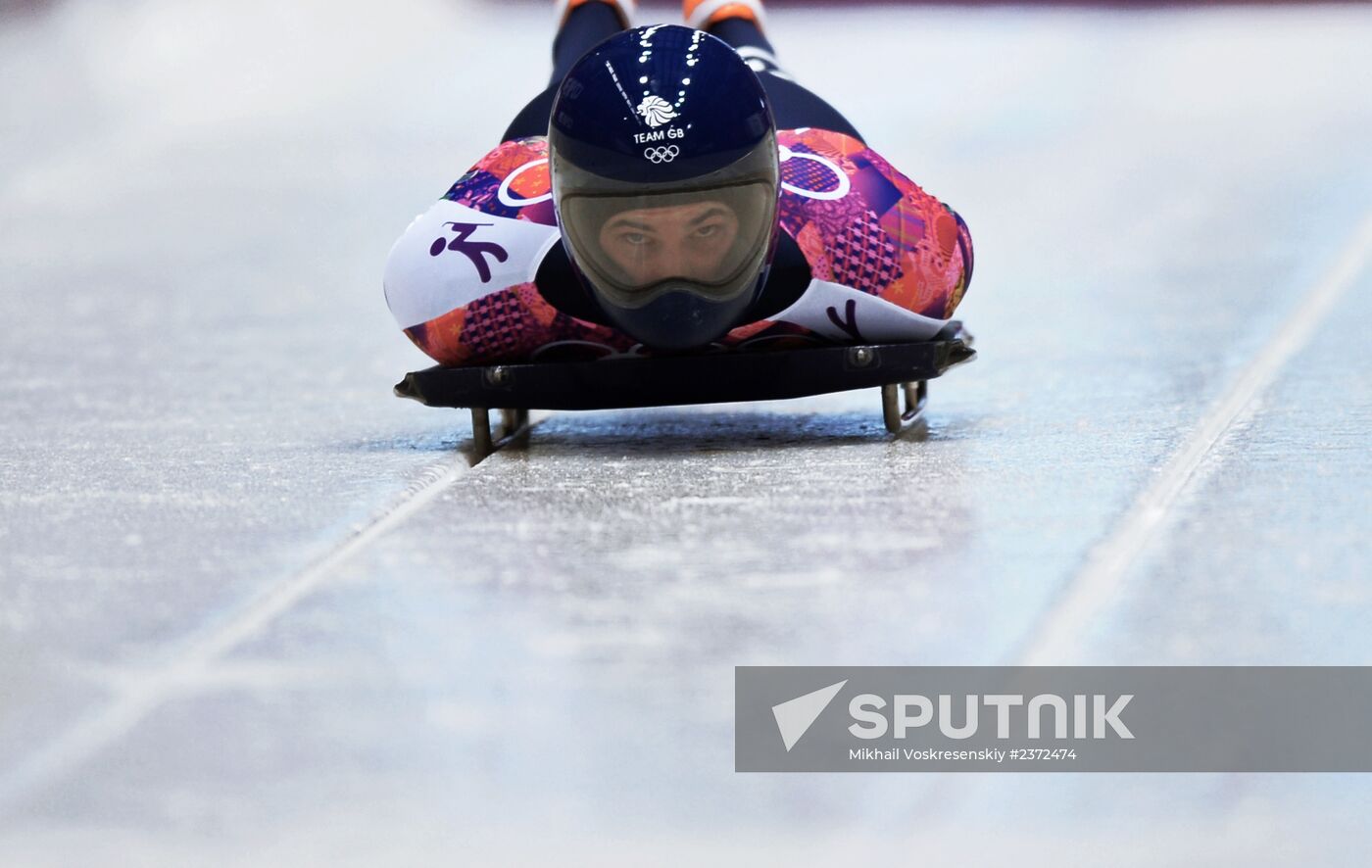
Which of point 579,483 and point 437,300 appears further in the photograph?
point 437,300

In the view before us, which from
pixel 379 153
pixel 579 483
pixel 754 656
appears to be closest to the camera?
pixel 754 656

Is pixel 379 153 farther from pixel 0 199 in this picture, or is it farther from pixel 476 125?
pixel 0 199

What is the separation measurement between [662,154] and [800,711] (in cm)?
138

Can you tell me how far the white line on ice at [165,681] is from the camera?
1646mm

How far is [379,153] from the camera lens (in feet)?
30.8

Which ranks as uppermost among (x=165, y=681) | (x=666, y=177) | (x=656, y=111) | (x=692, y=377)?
(x=656, y=111)

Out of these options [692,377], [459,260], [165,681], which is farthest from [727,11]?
[165,681]

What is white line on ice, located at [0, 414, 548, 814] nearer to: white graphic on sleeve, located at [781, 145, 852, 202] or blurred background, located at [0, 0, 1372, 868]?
blurred background, located at [0, 0, 1372, 868]

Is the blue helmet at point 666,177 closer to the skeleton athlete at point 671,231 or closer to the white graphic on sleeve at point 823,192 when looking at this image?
the skeleton athlete at point 671,231

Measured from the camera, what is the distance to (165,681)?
73.4 inches

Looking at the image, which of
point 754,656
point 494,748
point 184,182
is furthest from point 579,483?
Result: point 184,182

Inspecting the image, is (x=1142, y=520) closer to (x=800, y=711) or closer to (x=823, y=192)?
(x=800, y=711)

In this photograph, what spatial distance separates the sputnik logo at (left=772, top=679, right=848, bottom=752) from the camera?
65.9 inches

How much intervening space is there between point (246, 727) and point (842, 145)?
2.07 metres
